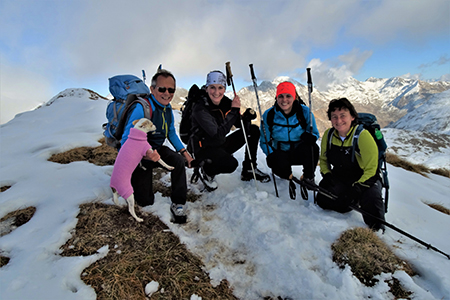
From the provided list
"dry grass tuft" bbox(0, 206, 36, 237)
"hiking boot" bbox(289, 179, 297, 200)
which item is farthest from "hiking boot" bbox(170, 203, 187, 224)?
"hiking boot" bbox(289, 179, 297, 200)

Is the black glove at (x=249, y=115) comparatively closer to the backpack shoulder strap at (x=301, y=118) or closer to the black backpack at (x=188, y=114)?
the backpack shoulder strap at (x=301, y=118)

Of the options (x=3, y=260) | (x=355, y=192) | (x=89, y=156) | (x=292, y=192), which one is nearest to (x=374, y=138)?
(x=355, y=192)

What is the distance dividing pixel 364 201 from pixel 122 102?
5443mm

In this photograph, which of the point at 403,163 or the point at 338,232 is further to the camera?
the point at 403,163

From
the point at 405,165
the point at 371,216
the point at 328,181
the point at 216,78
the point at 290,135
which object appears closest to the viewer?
the point at 371,216

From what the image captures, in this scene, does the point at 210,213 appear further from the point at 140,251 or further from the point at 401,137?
the point at 401,137

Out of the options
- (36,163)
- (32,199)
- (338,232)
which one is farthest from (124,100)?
(338,232)

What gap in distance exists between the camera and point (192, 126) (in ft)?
18.2

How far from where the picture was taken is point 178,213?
4117 millimetres

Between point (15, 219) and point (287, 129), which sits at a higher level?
point (287, 129)

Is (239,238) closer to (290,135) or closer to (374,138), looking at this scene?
(290,135)

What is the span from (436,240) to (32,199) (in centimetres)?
775

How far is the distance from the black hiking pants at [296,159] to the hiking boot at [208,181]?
163 centimetres

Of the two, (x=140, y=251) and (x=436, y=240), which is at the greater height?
(x=140, y=251)
